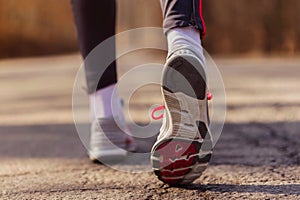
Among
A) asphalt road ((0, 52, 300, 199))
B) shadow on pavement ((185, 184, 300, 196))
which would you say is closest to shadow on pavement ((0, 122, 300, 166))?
asphalt road ((0, 52, 300, 199))

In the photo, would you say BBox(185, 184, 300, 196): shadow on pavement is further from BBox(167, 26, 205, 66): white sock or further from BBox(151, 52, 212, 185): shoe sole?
BBox(167, 26, 205, 66): white sock

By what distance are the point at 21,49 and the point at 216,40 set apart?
821cm

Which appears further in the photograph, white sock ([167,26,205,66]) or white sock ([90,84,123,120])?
white sock ([90,84,123,120])

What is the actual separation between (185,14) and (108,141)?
0.49 m

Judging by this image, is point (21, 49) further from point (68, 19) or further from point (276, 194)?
point (276, 194)

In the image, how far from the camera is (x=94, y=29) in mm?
1528

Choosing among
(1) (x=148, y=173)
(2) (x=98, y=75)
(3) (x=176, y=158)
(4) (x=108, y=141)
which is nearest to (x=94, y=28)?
(2) (x=98, y=75)

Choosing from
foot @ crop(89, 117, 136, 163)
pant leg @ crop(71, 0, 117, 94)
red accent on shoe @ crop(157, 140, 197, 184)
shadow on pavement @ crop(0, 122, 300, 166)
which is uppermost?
pant leg @ crop(71, 0, 117, 94)

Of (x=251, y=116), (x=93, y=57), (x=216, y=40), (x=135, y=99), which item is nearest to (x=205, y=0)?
(x=216, y=40)

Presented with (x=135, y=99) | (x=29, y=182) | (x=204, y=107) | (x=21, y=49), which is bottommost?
(x=21, y=49)

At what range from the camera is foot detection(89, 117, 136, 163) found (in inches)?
59.1

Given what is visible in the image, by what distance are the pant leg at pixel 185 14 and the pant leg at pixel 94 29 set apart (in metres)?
0.38

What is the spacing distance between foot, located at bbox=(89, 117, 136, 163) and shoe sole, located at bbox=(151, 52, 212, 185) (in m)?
0.37

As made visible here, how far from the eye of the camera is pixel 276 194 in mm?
1118
